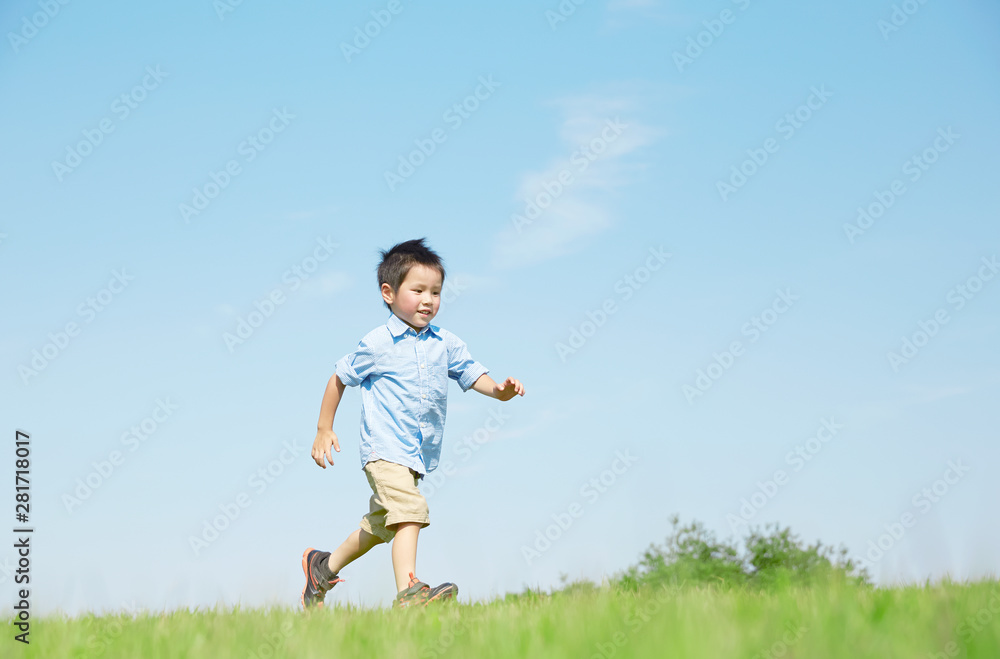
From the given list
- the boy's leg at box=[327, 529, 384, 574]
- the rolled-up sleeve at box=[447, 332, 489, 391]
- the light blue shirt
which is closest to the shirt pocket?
the light blue shirt

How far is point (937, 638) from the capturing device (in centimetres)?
287

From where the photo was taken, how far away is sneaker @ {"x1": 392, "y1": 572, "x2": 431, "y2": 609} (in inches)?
199

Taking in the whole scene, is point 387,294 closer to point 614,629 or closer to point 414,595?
point 414,595

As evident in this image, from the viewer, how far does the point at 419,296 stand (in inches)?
229

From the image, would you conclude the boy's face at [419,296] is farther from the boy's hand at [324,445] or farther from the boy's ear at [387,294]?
the boy's hand at [324,445]

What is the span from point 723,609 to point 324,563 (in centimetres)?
335

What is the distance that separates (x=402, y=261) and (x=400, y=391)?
900 millimetres

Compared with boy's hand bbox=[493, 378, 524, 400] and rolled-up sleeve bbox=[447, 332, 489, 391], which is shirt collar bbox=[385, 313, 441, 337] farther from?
boy's hand bbox=[493, 378, 524, 400]

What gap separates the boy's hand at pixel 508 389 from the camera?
5.76m

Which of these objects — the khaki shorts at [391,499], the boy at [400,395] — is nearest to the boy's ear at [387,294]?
the boy at [400,395]

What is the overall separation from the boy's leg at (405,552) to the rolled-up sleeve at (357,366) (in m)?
1.04

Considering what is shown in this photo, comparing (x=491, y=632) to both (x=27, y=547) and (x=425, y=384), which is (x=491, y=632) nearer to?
(x=425, y=384)

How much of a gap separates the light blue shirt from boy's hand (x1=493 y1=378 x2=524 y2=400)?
0.37 meters

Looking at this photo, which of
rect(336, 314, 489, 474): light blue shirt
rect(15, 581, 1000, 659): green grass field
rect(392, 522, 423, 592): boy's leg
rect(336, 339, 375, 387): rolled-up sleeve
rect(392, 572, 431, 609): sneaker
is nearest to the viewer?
rect(15, 581, 1000, 659): green grass field
